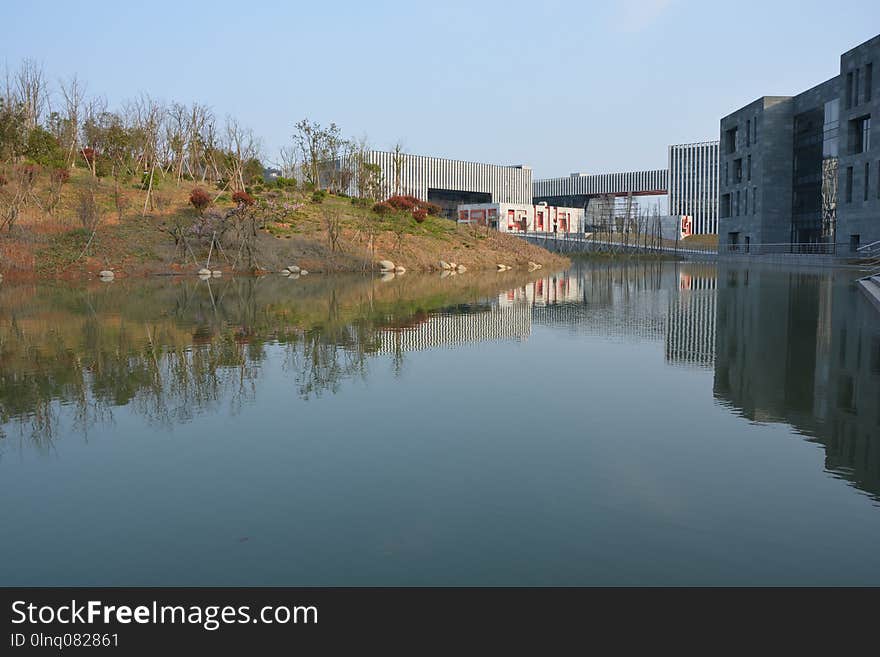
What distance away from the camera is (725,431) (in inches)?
337

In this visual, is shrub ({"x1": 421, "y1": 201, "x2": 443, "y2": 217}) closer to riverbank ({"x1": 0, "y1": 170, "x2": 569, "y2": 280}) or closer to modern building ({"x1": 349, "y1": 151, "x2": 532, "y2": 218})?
riverbank ({"x1": 0, "y1": 170, "x2": 569, "y2": 280})

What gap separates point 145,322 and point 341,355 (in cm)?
733

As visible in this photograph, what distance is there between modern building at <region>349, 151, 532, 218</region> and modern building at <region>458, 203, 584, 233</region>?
14.0 m

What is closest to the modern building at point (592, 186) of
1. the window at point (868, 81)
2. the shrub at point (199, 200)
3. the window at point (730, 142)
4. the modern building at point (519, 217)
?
the modern building at point (519, 217)

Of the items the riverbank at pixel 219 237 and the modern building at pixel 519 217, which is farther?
the modern building at pixel 519 217

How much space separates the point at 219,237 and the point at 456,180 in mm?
98347

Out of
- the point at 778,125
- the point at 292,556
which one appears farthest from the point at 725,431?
the point at 778,125

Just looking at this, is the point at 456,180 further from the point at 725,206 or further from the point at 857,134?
the point at 857,134

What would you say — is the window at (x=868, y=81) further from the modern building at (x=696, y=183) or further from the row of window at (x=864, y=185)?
the modern building at (x=696, y=183)

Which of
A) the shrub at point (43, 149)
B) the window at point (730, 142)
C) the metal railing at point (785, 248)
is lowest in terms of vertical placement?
the metal railing at point (785, 248)

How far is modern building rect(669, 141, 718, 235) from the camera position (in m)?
161

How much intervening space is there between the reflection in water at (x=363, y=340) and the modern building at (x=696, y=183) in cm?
→ 13936

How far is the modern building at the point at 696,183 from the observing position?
16075 cm
